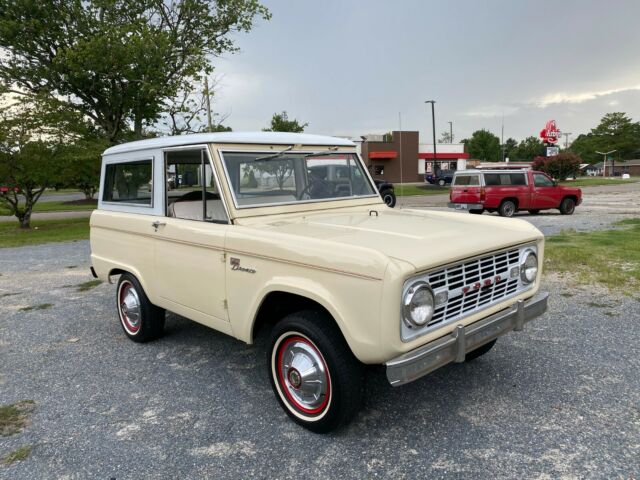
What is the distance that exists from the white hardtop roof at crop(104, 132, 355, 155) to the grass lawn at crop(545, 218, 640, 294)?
15.4 feet

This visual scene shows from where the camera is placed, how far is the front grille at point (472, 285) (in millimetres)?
2621

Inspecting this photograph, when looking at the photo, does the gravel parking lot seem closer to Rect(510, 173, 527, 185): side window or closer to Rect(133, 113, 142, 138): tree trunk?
Rect(510, 173, 527, 185): side window

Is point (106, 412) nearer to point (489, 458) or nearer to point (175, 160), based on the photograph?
point (175, 160)

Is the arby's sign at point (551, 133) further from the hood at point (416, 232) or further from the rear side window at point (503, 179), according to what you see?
the hood at point (416, 232)

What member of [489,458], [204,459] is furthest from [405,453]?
[204,459]

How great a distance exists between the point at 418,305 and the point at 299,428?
1273mm

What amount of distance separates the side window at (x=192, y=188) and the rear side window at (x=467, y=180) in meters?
13.4

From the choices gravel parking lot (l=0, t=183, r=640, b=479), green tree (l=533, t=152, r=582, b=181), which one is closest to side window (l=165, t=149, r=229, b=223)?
gravel parking lot (l=0, t=183, r=640, b=479)

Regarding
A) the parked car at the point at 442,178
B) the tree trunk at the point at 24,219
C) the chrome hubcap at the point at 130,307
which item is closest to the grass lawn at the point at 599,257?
the chrome hubcap at the point at 130,307

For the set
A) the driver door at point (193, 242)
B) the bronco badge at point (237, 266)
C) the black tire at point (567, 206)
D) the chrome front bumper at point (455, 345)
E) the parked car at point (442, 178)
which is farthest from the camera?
the parked car at point (442, 178)

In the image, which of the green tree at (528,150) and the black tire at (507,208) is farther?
the green tree at (528,150)

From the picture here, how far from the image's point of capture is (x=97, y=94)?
1808 cm

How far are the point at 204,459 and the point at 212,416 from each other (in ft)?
1.61

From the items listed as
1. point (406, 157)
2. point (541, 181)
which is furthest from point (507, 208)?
point (406, 157)
